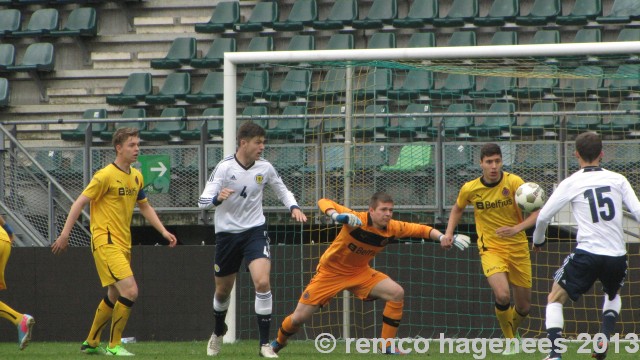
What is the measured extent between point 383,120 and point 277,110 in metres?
2.21

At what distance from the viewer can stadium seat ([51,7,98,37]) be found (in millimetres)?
17859

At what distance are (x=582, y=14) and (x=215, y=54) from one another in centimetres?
589

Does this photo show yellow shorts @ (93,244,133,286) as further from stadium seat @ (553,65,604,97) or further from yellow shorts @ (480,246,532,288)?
stadium seat @ (553,65,604,97)

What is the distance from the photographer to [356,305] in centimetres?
1177

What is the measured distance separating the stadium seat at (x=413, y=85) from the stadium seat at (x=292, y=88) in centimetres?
121

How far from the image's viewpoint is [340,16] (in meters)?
17.0

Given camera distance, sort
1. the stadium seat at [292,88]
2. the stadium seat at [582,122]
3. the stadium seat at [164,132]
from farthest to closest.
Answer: the stadium seat at [164,132]
the stadium seat at [292,88]
the stadium seat at [582,122]

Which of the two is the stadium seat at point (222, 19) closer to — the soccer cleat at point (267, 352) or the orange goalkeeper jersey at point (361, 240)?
the orange goalkeeper jersey at point (361, 240)

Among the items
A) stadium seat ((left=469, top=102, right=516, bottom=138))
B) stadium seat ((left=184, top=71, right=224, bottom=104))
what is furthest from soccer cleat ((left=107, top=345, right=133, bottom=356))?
stadium seat ((left=184, top=71, right=224, bottom=104))

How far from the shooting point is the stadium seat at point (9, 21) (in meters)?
18.3

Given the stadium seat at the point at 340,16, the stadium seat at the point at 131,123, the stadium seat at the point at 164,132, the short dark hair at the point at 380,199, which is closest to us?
the short dark hair at the point at 380,199

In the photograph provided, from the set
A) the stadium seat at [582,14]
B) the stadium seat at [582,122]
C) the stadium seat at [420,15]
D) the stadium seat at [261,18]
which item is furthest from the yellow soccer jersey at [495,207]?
the stadium seat at [261,18]

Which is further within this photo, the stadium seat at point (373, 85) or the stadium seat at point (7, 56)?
the stadium seat at point (7, 56)

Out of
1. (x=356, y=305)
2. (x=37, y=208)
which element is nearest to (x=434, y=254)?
(x=356, y=305)
